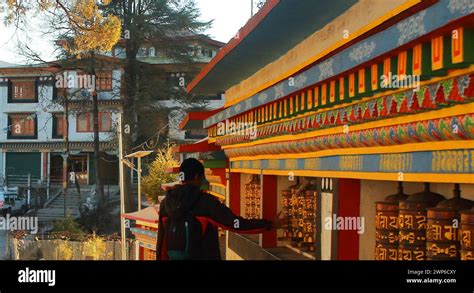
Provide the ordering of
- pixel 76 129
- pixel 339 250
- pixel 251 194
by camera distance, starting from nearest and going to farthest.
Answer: pixel 339 250 → pixel 251 194 → pixel 76 129

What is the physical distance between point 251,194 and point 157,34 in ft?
79.9

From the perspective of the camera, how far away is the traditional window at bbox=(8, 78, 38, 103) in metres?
50.2

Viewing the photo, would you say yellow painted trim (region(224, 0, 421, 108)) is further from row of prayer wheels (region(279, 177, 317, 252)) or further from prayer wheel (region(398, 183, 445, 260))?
row of prayer wheels (region(279, 177, 317, 252))

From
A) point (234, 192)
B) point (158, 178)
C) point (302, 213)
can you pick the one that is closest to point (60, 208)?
point (158, 178)

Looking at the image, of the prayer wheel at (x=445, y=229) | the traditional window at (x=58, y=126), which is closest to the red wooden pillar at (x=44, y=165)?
the traditional window at (x=58, y=126)

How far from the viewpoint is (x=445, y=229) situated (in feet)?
18.1

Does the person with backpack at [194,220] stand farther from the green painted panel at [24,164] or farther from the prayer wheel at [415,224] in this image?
the green painted panel at [24,164]

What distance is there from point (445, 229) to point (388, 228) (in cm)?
116

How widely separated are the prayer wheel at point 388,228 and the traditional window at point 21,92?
4579cm

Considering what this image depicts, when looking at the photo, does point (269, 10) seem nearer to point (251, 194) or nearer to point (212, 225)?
point (212, 225)

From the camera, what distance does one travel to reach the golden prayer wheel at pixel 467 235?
500 centimetres

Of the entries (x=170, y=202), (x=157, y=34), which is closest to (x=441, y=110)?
(x=170, y=202)

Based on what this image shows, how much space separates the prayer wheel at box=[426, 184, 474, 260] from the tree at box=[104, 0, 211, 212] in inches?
1249

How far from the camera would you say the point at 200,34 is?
3822cm
